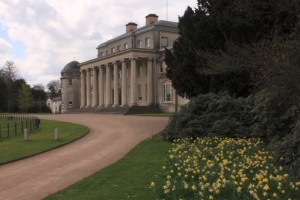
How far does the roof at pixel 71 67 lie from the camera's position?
2911 inches

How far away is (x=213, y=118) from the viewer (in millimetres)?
16609

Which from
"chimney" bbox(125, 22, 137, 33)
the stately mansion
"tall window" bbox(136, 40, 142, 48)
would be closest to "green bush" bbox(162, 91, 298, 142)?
the stately mansion

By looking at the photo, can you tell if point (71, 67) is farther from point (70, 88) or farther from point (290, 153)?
point (290, 153)

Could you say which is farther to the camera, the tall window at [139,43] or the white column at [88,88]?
the white column at [88,88]

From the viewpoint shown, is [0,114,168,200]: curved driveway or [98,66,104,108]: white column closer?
[0,114,168,200]: curved driveway

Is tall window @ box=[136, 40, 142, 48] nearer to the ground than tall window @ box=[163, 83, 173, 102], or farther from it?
farther from it

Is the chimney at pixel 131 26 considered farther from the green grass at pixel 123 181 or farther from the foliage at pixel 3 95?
the green grass at pixel 123 181

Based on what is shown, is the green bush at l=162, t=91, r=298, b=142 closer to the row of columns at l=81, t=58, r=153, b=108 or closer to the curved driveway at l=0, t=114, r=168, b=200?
the curved driveway at l=0, t=114, r=168, b=200

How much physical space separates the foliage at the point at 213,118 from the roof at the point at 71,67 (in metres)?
59.1

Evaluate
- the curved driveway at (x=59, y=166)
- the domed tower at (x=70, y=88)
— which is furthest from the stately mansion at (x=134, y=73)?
the curved driveway at (x=59, y=166)

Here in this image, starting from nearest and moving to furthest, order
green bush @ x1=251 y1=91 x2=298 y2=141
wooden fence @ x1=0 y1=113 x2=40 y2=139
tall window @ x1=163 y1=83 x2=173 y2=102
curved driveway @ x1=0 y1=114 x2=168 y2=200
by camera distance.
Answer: curved driveway @ x1=0 y1=114 x2=168 y2=200, green bush @ x1=251 y1=91 x2=298 y2=141, wooden fence @ x1=0 y1=113 x2=40 y2=139, tall window @ x1=163 y1=83 x2=173 y2=102

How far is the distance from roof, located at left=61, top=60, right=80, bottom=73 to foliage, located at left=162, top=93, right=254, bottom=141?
5911 cm

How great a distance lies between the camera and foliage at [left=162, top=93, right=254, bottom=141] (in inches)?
612

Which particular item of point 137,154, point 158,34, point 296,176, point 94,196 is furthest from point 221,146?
point 158,34
